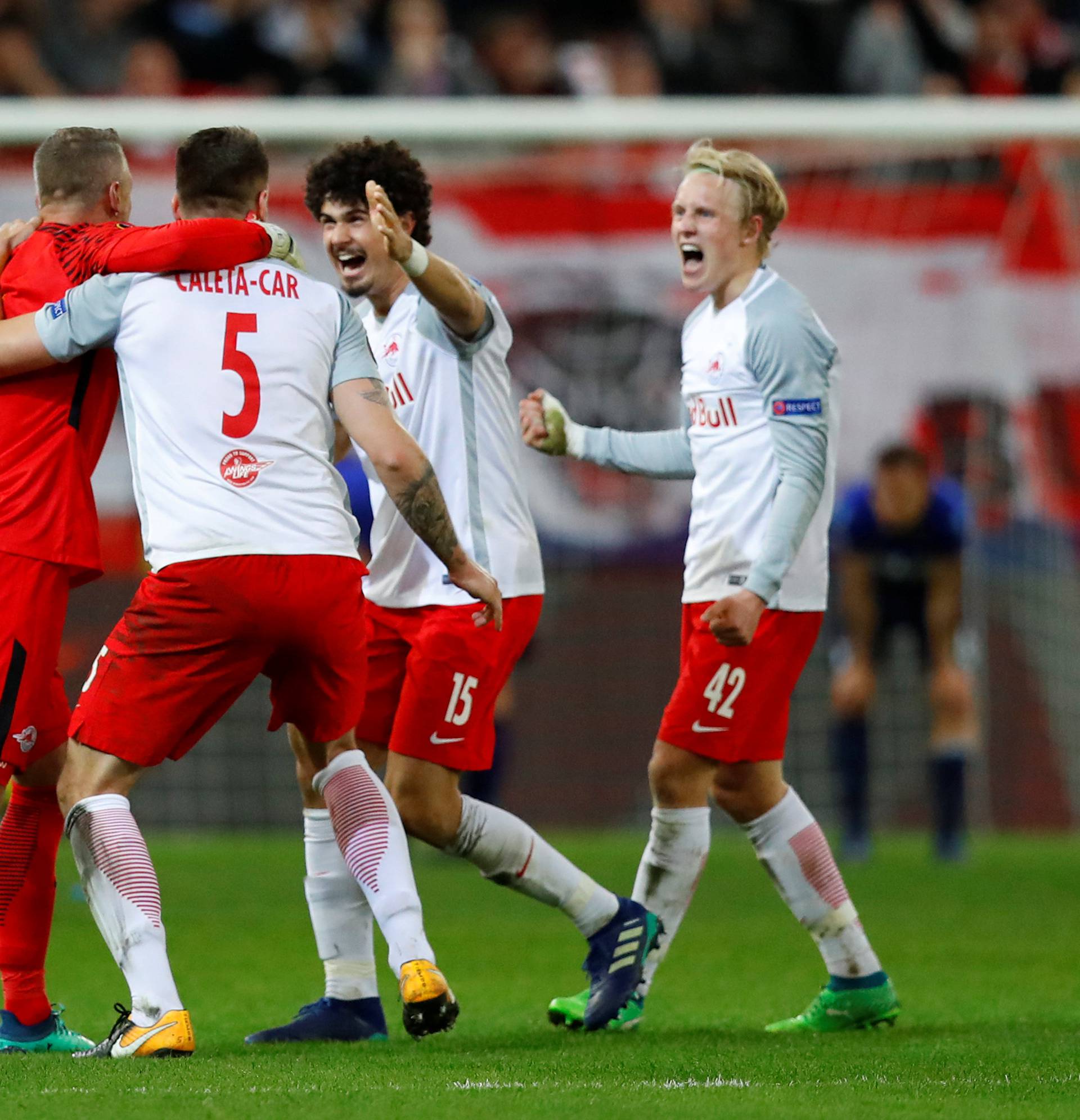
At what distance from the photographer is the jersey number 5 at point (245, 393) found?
4559mm

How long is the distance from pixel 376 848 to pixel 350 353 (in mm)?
1147

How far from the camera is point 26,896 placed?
4805 millimetres

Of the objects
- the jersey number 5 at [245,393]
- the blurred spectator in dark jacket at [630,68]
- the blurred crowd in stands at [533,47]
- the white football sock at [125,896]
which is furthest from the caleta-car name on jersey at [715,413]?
the blurred spectator in dark jacket at [630,68]

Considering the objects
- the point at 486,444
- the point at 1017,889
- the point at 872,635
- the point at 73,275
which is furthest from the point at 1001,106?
the point at 73,275

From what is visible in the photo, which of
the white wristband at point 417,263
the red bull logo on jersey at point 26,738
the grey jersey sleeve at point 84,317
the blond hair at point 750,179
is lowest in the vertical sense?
the red bull logo on jersey at point 26,738

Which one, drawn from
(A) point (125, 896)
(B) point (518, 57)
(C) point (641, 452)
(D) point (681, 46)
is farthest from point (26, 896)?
(D) point (681, 46)

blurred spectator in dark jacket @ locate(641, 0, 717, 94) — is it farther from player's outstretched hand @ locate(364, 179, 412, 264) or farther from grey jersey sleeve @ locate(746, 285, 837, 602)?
player's outstretched hand @ locate(364, 179, 412, 264)

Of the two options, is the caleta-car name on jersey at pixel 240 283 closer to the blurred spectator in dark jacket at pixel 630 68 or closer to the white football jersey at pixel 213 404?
the white football jersey at pixel 213 404

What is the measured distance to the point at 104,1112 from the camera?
379 cm

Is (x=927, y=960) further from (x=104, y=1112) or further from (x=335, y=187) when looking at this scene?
(x=104, y=1112)

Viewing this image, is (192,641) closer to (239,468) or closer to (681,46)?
(239,468)

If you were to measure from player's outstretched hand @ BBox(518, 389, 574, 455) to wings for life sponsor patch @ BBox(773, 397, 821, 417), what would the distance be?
0.71 m

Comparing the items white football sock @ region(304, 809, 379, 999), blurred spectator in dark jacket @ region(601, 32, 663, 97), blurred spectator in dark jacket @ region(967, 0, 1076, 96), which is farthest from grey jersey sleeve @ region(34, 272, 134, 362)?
blurred spectator in dark jacket @ region(967, 0, 1076, 96)

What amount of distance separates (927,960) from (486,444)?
2.68 meters
